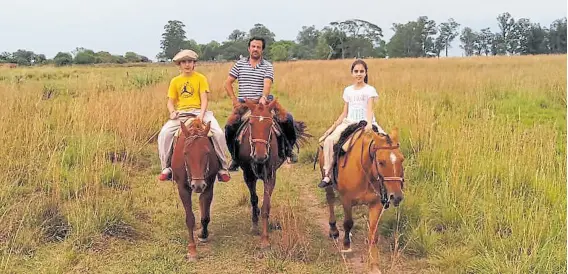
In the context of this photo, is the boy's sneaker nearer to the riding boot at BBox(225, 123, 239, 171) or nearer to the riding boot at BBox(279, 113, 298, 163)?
the riding boot at BBox(225, 123, 239, 171)

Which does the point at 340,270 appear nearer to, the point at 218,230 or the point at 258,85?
the point at 218,230

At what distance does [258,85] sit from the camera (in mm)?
5848

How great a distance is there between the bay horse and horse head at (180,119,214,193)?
46 centimetres

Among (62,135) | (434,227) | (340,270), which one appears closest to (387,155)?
(340,270)

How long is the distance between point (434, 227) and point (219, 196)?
331 centimetres

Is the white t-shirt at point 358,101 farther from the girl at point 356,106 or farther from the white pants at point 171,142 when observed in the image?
the white pants at point 171,142

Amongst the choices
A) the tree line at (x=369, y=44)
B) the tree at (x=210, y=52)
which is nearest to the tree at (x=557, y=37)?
the tree line at (x=369, y=44)

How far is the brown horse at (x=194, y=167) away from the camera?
4414mm

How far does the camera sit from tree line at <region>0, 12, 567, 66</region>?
65.8m

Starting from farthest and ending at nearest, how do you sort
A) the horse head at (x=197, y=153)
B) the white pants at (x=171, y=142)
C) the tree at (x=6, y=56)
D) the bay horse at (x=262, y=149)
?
the tree at (x=6, y=56), the white pants at (x=171, y=142), the bay horse at (x=262, y=149), the horse head at (x=197, y=153)

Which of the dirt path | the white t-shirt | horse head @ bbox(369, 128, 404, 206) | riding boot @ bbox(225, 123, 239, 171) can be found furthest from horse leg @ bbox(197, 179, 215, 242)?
horse head @ bbox(369, 128, 404, 206)

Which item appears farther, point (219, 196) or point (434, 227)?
point (219, 196)

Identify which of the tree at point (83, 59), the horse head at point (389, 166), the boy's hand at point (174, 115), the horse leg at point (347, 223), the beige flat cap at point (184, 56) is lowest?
the horse leg at point (347, 223)

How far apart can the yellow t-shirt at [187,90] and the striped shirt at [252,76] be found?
0.64m
